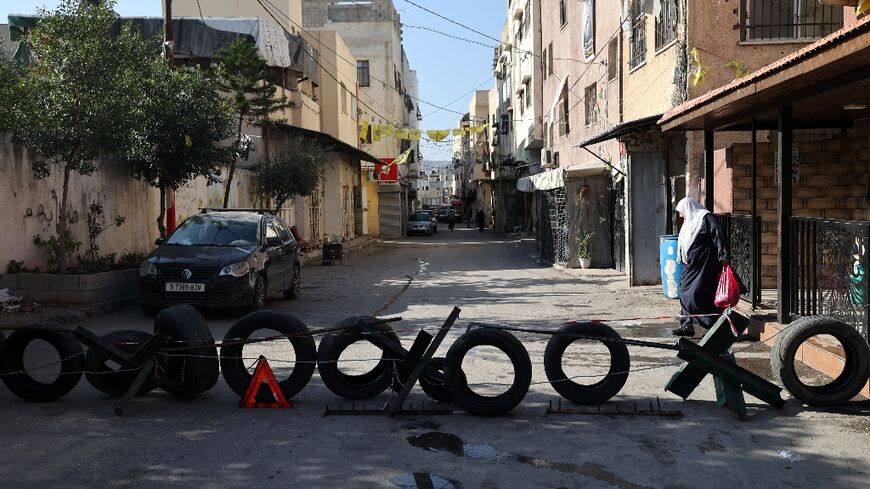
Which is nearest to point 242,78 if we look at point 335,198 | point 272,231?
point 272,231

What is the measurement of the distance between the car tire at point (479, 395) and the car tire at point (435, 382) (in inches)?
7.8

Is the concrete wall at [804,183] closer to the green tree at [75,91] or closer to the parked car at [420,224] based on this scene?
the green tree at [75,91]

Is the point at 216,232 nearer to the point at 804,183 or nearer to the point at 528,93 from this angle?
the point at 804,183

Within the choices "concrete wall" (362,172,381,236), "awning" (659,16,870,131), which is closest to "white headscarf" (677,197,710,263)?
"awning" (659,16,870,131)

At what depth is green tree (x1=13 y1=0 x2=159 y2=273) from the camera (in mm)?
11781

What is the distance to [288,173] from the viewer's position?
2378cm

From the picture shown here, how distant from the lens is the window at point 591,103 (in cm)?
2336

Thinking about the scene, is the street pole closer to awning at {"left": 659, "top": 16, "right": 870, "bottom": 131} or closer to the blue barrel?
the blue barrel

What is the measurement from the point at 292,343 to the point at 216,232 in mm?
6803

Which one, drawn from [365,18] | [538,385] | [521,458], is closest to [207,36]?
[538,385]

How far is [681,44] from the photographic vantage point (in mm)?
14781

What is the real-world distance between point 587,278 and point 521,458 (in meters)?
13.8

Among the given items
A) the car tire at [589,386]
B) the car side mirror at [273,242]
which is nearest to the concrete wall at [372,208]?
the car side mirror at [273,242]

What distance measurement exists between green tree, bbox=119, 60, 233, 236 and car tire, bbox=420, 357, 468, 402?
9.47m
